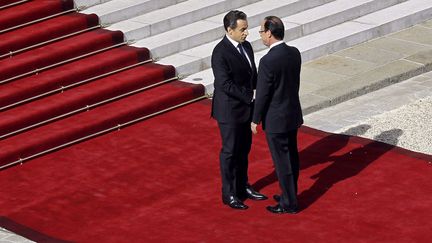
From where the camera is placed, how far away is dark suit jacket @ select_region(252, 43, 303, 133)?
11328 millimetres

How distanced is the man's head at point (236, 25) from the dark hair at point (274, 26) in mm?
251

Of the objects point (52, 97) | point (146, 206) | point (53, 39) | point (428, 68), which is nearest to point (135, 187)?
point (146, 206)

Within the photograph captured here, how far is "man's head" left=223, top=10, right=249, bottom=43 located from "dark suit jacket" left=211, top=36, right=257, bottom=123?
0.33 ft

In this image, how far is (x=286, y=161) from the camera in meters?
11.6

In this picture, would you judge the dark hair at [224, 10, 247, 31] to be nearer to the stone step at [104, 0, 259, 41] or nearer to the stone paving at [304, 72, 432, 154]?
the stone paving at [304, 72, 432, 154]

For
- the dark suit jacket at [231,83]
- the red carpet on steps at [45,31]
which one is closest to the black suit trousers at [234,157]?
the dark suit jacket at [231,83]

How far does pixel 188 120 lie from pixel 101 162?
1.45m

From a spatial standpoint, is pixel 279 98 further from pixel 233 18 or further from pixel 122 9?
pixel 122 9

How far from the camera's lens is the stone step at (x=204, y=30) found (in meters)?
15.5

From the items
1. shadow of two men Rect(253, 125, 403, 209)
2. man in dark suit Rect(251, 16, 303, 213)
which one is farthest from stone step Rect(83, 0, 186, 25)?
man in dark suit Rect(251, 16, 303, 213)

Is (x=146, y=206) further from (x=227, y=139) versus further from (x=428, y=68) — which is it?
(x=428, y=68)

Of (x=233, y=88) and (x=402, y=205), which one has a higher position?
(x=233, y=88)

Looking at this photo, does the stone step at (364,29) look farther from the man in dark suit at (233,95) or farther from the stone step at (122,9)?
the man in dark suit at (233,95)

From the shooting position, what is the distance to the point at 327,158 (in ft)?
43.2
